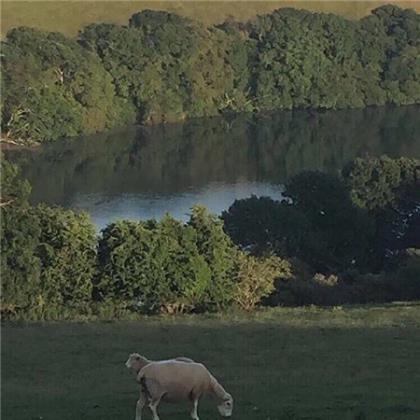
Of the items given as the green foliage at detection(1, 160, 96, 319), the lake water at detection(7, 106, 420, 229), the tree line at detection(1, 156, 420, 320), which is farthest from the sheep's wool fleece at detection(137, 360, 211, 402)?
the lake water at detection(7, 106, 420, 229)

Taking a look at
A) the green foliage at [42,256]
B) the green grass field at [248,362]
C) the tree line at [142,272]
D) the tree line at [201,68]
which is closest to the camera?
the green grass field at [248,362]

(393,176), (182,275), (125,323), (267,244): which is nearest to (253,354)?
(125,323)

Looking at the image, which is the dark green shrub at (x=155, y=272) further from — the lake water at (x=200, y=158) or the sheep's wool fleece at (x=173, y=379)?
the lake water at (x=200, y=158)

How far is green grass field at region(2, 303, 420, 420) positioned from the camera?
538 inches

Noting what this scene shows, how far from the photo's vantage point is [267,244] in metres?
41.5

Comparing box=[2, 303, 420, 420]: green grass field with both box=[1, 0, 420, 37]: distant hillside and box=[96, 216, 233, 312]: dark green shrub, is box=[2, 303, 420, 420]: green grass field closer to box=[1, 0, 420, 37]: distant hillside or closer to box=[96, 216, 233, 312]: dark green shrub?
box=[96, 216, 233, 312]: dark green shrub

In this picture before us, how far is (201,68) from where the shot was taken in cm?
10675

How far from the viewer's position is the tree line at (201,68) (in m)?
91.6

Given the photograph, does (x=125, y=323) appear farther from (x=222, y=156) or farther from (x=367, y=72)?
(x=367, y=72)

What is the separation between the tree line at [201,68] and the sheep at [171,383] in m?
69.9

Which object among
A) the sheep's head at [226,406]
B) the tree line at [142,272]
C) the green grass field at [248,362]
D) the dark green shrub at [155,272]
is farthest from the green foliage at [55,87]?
the sheep's head at [226,406]

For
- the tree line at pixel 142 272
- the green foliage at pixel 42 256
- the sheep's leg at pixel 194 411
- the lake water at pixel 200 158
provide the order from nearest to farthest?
the sheep's leg at pixel 194 411, the green foliage at pixel 42 256, the tree line at pixel 142 272, the lake water at pixel 200 158

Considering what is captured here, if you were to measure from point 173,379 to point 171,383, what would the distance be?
5 cm

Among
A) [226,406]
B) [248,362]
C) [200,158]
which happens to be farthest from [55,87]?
[226,406]
